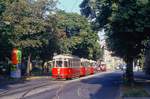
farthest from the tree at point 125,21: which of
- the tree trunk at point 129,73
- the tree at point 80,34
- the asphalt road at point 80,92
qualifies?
the tree at point 80,34

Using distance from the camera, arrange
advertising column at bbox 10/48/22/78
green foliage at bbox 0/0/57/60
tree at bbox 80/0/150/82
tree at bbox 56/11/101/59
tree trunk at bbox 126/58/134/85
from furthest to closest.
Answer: tree at bbox 56/11/101/59 < advertising column at bbox 10/48/22/78 < green foliage at bbox 0/0/57/60 < tree trunk at bbox 126/58/134/85 < tree at bbox 80/0/150/82

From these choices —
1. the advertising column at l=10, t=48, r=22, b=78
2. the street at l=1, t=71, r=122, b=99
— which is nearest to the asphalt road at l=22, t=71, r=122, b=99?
the street at l=1, t=71, r=122, b=99

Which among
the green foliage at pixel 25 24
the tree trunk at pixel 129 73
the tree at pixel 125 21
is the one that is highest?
the green foliage at pixel 25 24

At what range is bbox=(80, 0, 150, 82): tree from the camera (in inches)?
1377

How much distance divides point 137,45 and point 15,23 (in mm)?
22686

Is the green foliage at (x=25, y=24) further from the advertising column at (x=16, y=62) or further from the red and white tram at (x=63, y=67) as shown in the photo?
the red and white tram at (x=63, y=67)

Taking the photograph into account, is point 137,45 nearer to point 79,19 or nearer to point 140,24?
point 140,24

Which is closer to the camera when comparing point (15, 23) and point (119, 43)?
point (119, 43)

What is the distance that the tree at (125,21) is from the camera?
35.0 m

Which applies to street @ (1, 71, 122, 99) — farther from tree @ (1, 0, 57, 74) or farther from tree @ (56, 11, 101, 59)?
tree @ (56, 11, 101, 59)

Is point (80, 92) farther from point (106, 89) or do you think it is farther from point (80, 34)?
point (80, 34)

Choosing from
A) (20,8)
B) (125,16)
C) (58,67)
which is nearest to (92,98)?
(125,16)

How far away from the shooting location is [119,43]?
41156mm

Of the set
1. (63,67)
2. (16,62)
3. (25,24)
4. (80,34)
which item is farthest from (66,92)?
(80,34)
